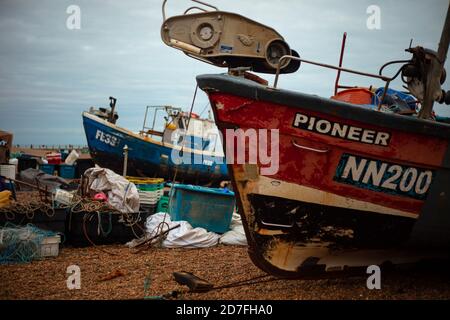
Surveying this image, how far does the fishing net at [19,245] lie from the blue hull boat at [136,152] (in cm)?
861

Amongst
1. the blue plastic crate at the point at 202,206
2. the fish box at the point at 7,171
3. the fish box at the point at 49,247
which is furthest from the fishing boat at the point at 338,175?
the fish box at the point at 7,171

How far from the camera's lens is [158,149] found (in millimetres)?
14898

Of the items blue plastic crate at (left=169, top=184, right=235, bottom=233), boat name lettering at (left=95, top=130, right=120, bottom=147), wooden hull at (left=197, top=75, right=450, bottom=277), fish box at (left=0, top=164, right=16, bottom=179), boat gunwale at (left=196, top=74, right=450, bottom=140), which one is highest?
boat gunwale at (left=196, top=74, right=450, bottom=140)

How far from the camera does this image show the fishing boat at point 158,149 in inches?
566

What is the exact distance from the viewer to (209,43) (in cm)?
441

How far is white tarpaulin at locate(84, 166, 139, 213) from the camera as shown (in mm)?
6570

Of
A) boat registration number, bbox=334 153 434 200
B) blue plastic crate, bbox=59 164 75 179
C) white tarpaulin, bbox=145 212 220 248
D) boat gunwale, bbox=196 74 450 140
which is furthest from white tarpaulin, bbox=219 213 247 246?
blue plastic crate, bbox=59 164 75 179

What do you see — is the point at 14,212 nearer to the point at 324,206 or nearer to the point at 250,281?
the point at 250,281

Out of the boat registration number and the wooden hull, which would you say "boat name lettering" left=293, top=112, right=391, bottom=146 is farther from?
the boat registration number

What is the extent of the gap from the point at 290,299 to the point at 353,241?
0.92 m

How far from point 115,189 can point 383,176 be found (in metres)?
4.47

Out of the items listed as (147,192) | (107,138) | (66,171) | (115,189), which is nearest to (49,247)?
(115,189)

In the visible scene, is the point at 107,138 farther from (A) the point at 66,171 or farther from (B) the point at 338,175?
(B) the point at 338,175
